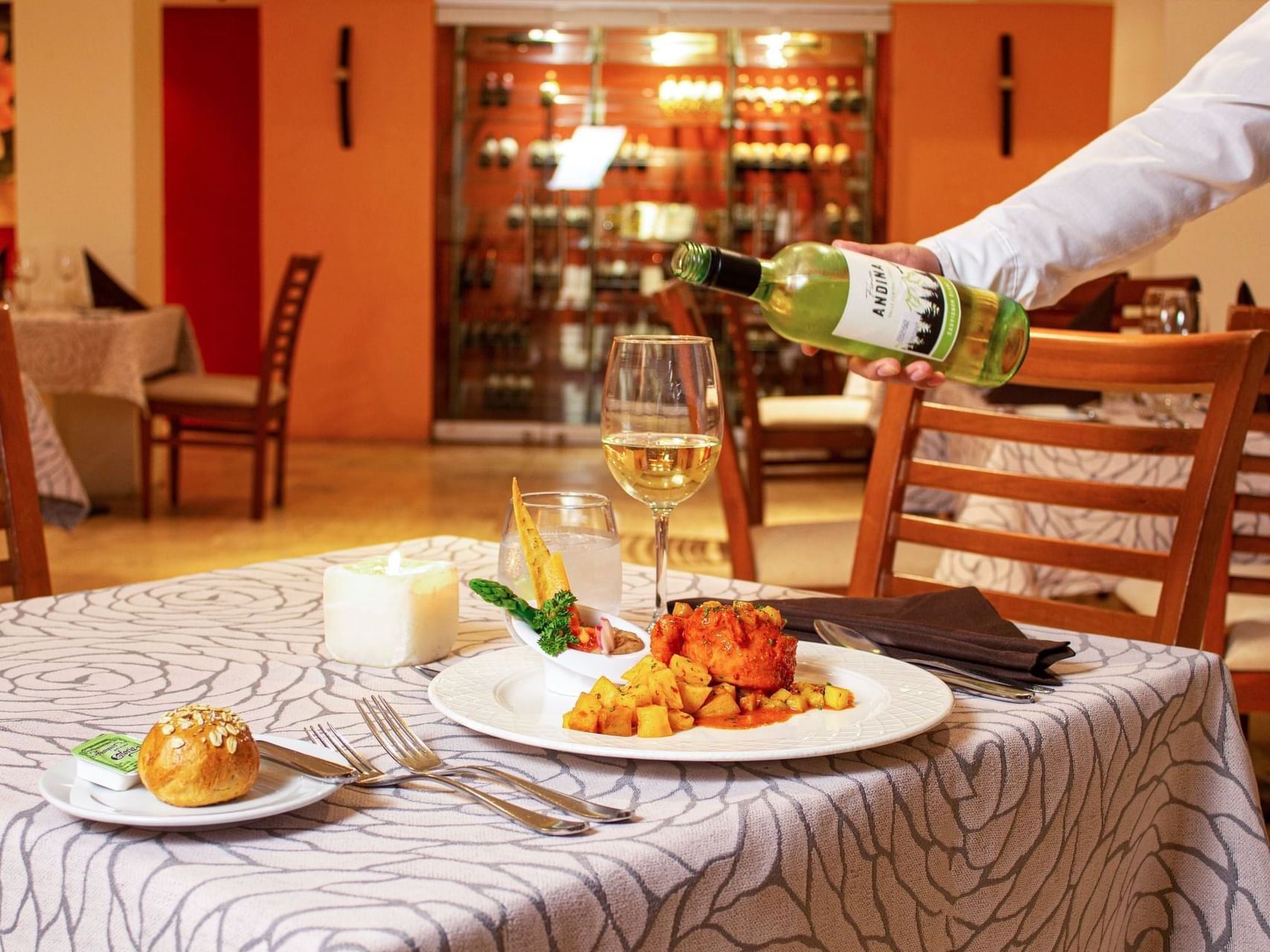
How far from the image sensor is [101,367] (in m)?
5.11


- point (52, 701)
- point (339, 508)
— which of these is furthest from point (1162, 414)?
point (339, 508)

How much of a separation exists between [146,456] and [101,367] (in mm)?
479

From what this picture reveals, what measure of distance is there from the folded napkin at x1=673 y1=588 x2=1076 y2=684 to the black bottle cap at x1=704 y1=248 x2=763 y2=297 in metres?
0.23

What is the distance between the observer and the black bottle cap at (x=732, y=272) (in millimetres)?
875

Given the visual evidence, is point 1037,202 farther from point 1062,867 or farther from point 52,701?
point 52,701

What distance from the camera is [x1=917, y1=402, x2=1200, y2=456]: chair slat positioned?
1338mm

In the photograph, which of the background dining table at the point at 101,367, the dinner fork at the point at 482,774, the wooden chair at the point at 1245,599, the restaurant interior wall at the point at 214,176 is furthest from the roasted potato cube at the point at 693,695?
the restaurant interior wall at the point at 214,176

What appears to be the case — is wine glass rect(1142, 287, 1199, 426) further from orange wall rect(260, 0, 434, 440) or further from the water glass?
orange wall rect(260, 0, 434, 440)

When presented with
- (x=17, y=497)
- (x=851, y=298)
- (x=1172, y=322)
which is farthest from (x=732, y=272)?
(x=1172, y=322)

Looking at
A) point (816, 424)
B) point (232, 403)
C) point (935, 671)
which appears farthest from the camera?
point (232, 403)

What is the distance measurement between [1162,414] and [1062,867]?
1875mm

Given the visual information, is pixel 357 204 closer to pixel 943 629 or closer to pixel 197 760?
pixel 943 629

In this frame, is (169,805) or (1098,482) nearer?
(169,805)

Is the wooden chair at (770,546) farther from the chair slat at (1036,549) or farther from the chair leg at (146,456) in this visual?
the chair leg at (146,456)
